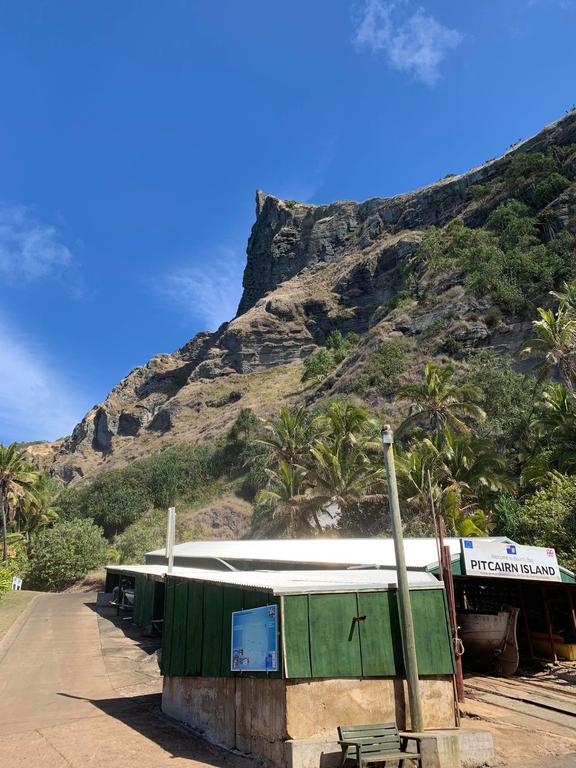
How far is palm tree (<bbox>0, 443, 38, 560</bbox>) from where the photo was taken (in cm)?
4238

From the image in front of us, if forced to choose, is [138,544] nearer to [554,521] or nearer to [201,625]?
[554,521]

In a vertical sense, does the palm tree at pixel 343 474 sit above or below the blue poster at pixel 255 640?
above

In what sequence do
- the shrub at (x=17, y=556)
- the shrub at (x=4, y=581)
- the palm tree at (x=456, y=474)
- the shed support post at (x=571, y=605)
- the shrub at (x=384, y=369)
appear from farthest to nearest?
1. the shrub at (x=384, y=369)
2. the shrub at (x=17, y=556)
3. the palm tree at (x=456, y=474)
4. the shrub at (x=4, y=581)
5. the shed support post at (x=571, y=605)

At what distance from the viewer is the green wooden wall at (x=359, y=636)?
334 inches

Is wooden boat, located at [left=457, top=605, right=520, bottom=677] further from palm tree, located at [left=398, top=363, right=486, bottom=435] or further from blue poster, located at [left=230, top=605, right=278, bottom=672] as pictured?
palm tree, located at [left=398, top=363, right=486, bottom=435]

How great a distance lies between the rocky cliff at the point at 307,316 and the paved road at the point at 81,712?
43679mm

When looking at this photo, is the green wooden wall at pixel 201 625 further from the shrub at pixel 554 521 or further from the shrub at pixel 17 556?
the shrub at pixel 17 556

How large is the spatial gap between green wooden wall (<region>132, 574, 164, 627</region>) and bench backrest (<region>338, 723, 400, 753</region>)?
15.5 m

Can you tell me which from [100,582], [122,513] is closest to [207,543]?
[100,582]

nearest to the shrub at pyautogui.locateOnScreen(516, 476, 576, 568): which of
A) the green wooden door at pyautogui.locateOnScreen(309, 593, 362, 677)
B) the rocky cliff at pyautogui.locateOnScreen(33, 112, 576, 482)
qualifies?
the green wooden door at pyautogui.locateOnScreen(309, 593, 362, 677)

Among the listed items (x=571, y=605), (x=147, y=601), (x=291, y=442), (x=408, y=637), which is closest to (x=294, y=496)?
(x=291, y=442)

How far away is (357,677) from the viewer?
8594 millimetres

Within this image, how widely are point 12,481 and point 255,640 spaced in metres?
40.7

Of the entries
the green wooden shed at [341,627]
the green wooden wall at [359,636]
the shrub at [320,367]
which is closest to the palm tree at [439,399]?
the green wooden shed at [341,627]
